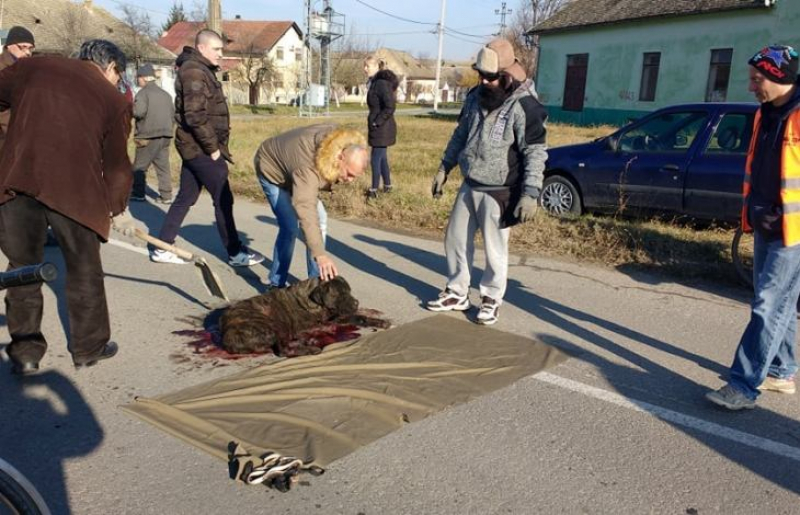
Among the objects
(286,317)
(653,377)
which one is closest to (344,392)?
(286,317)

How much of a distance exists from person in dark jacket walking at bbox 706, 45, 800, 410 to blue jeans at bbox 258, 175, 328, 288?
319 centimetres

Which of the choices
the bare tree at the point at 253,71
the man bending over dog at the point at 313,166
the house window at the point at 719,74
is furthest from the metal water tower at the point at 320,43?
the man bending over dog at the point at 313,166

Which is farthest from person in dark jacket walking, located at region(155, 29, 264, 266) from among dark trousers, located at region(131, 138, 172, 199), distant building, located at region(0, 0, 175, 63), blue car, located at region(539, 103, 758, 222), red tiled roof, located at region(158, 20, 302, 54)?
red tiled roof, located at region(158, 20, 302, 54)

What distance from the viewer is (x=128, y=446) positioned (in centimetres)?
344

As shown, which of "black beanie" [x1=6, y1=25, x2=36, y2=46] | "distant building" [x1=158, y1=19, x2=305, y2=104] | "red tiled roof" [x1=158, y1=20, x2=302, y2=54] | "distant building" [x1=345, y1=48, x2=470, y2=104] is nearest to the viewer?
"black beanie" [x1=6, y1=25, x2=36, y2=46]

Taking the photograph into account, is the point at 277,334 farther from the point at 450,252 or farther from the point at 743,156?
the point at 743,156

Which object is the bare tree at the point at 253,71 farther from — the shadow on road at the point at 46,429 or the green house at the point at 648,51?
the shadow on road at the point at 46,429

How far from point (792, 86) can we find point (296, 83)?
220 feet

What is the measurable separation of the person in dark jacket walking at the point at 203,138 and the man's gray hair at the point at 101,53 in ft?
6.61

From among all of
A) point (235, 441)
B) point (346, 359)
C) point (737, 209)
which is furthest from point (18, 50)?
point (737, 209)

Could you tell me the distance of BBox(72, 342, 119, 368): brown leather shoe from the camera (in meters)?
4.38

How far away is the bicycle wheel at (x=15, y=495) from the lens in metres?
2.00

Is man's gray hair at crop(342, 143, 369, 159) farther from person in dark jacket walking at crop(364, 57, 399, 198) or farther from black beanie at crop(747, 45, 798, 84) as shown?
person in dark jacket walking at crop(364, 57, 399, 198)

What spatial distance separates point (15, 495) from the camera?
2.01 metres
